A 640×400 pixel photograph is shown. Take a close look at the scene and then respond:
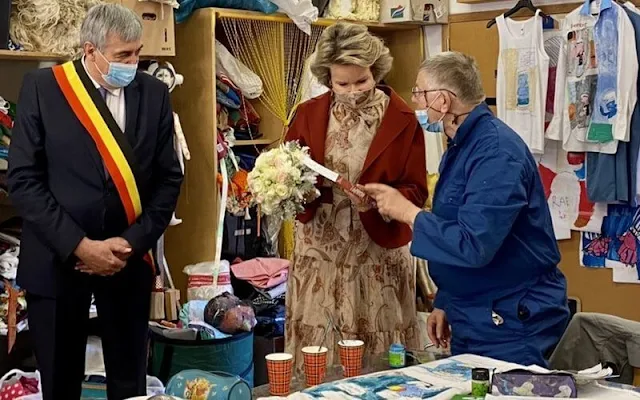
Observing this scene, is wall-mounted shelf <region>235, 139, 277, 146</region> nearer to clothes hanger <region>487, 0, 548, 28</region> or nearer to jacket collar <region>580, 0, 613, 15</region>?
clothes hanger <region>487, 0, 548, 28</region>

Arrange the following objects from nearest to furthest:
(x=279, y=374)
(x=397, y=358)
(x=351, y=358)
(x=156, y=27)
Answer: (x=279, y=374)
(x=351, y=358)
(x=397, y=358)
(x=156, y=27)

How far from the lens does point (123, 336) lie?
2.91m

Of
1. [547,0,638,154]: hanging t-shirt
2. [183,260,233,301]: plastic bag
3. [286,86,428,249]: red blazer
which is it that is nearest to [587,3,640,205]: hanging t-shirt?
[547,0,638,154]: hanging t-shirt

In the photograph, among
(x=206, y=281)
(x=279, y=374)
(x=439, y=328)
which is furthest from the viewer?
(x=206, y=281)

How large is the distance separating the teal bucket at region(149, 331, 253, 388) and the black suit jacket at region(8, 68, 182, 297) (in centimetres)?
83

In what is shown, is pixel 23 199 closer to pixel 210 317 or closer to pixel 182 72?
pixel 210 317

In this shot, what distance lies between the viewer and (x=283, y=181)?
2740 mm

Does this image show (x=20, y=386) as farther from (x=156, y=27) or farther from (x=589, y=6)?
(x=589, y=6)

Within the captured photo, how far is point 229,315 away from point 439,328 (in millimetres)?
1397

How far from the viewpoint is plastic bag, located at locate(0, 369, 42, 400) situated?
3.38 meters

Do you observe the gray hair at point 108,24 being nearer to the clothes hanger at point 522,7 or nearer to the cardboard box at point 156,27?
the cardboard box at point 156,27

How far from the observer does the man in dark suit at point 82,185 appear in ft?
8.95

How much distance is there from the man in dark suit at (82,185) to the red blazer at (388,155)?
1.60 ft

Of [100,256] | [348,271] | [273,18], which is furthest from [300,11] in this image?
[100,256]
